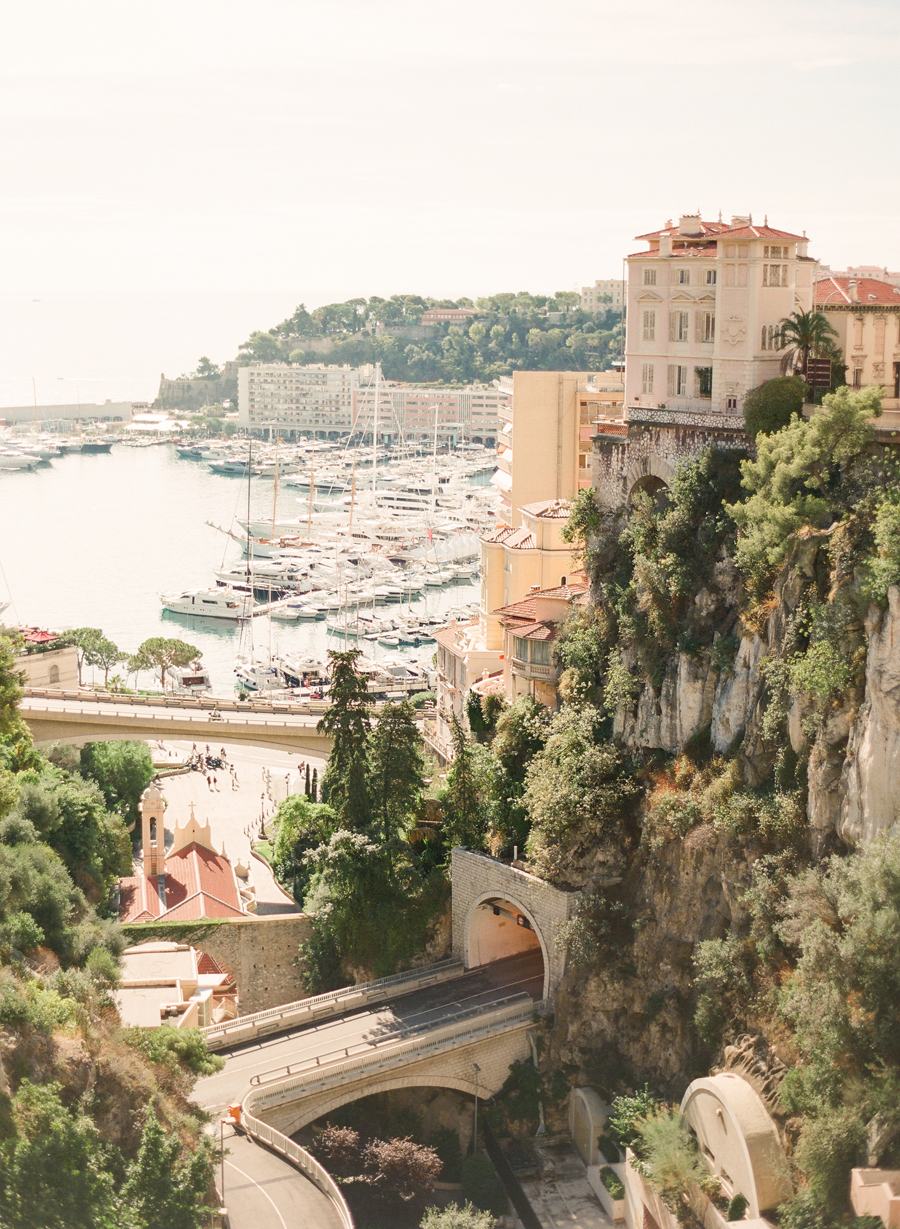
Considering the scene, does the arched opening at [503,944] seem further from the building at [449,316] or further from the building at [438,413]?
the building at [449,316]

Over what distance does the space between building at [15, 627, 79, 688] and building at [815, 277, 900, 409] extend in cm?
2840

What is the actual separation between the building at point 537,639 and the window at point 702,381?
561 cm

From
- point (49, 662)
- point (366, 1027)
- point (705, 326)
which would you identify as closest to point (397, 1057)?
point (366, 1027)

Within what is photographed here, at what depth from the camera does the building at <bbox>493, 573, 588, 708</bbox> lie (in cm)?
3650

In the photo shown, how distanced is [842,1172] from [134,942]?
17.9 m

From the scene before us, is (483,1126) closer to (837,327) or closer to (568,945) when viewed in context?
(568,945)

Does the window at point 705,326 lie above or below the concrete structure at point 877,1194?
above

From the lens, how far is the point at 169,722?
4153 centimetres

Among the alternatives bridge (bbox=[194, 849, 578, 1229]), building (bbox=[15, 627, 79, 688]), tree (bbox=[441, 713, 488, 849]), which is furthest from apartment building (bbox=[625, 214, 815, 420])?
building (bbox=[15, 627, 79, 688])

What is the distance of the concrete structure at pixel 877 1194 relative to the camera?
2281cm

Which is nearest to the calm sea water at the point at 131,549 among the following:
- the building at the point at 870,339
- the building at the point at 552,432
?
the building at the point at 552,432

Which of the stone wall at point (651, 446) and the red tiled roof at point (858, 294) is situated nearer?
the stone wall at point (651, 446)

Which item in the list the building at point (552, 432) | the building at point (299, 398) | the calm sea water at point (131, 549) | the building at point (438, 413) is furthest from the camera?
the building at point (299, 398)

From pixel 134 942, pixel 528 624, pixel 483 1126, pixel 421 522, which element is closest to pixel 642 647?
pixel 528 624
